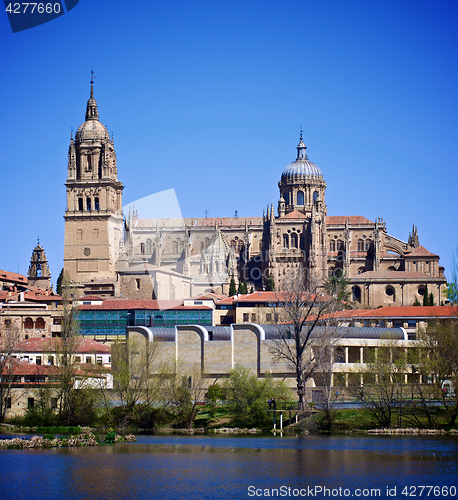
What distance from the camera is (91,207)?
116 meters

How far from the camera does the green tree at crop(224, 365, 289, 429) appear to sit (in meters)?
48.7

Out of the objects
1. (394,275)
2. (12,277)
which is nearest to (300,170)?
(394,275)

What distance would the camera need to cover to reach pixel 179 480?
32.5 m

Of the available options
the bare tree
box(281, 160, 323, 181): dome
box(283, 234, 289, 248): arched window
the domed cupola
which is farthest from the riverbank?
box(281, 160, 323, 181): dome

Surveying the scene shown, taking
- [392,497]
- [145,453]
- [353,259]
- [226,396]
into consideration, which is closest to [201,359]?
[226,396]

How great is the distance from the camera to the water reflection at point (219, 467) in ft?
102

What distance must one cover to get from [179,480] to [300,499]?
17.7 feet

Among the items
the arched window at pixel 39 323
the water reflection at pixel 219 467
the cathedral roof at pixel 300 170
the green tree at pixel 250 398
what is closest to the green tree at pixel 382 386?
the water reflection at pixel 219 467

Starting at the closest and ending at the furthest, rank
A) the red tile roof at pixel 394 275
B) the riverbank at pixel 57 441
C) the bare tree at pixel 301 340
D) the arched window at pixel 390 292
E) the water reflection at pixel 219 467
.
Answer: the water reflection at pixel 219 467, the riverbank at pixel 57 441, the bare tree at pixel 301 340, the arched window at pixel 390 292, the red tile roof at pixel 394 275

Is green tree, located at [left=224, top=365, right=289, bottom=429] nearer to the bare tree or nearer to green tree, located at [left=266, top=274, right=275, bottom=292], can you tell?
the bare tree

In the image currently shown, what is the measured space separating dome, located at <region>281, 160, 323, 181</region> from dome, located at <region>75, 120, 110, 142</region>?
2987cm

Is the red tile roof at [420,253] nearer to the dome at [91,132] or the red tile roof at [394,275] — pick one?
the red tile roof at [394,275]

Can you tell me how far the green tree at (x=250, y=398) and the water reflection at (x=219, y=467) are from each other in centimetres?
593

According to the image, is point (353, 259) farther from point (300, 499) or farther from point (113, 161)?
point (300, 499)
